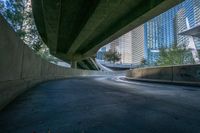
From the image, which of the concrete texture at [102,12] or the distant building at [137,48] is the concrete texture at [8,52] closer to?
the concrete texture at [102,12]

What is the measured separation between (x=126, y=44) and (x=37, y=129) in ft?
572

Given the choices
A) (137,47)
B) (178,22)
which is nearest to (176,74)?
(178,22)

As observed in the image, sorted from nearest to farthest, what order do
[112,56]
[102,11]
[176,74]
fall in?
[102,11], [176,74], [112,56]

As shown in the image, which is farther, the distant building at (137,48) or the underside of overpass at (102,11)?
the distant building at (137,48)

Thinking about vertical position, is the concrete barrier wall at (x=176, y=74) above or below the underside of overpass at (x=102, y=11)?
below

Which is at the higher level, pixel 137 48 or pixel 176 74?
pixel 137 48

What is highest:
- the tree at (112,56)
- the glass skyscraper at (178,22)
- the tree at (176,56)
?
the glass skyscraper at (178,22)

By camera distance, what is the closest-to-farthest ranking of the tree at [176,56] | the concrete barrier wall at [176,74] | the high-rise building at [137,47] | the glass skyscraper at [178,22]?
the concrete barrier wall at [176,74] < the tree at [176,56] < the glass skyscraper at [178,22] < the high-rise building at [137,47]

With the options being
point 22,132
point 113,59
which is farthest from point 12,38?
point 113,59

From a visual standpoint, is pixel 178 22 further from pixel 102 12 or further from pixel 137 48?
pixel 137 48

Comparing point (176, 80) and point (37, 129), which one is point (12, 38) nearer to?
point (37, 129)

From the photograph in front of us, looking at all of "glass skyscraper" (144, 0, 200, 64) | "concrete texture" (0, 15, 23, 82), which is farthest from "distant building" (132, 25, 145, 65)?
Answer: "concrete texture" (0, 15, 23, 82)

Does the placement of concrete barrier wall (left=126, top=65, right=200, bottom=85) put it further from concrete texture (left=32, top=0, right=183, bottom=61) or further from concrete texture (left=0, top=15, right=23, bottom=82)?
concrete texture (left=0, top=15, right=23, bottom=82)

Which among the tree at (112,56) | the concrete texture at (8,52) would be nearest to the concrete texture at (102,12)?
the concrete texture at (8,52)
